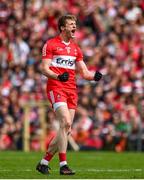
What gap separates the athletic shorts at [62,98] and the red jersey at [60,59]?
0.07 metres

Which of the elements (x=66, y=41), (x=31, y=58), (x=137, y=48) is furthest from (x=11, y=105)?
(x=66, y=41)

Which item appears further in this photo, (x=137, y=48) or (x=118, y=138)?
(x=137, y=48)

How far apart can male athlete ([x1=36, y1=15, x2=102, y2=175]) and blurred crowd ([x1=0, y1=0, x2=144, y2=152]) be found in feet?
36.3

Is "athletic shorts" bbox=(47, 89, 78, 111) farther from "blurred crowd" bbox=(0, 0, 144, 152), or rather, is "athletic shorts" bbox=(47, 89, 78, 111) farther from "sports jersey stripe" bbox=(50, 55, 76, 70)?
"blurred crowd" bbox=(0, 0, 144, 152)

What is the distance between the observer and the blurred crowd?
24047 mm

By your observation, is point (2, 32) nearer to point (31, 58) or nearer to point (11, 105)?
point (31, 58)

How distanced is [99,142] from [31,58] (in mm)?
4353

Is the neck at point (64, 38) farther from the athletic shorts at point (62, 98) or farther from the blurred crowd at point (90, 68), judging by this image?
the blurred crowd at point (90, 68)

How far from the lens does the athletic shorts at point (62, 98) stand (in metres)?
12.5

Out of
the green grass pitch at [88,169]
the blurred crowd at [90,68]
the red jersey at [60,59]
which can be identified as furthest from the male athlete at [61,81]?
the blurred crowd at [90,68]

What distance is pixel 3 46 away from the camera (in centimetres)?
2738

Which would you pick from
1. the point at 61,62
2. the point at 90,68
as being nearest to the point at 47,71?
the point at 61,62

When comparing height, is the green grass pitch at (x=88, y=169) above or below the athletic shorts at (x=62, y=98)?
below

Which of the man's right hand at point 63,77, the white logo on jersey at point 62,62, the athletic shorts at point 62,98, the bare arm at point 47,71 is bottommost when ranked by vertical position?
the athletic shorts at point 62,98
